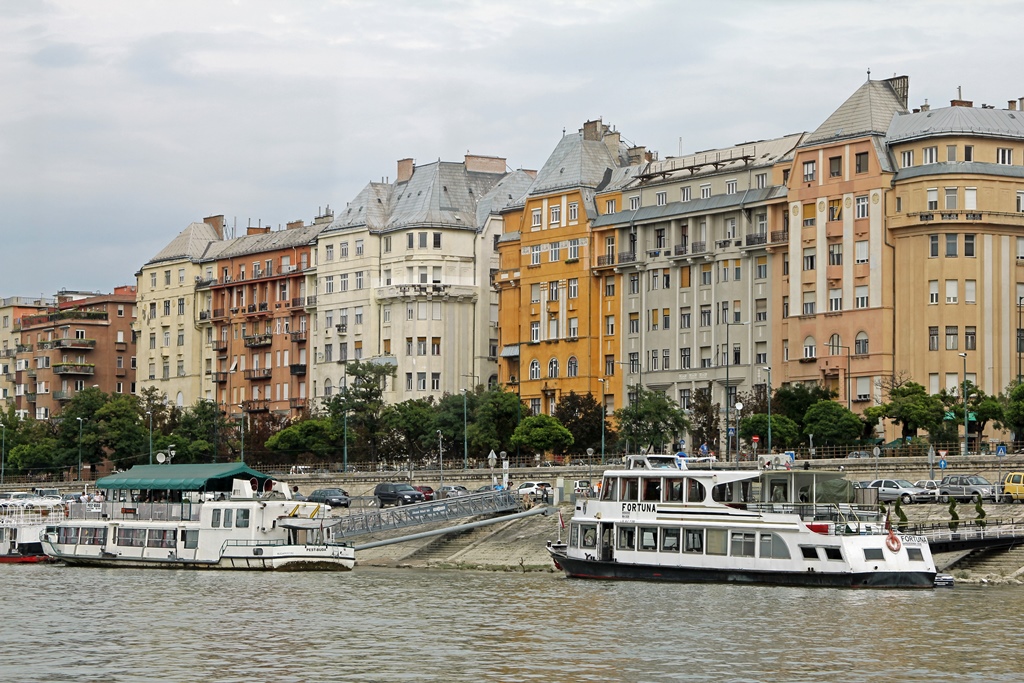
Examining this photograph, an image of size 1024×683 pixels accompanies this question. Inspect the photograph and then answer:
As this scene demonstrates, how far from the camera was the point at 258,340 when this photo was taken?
163 meters

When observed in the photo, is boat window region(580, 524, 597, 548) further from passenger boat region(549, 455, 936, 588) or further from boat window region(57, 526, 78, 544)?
boat window region(57, 526, 78, 544)

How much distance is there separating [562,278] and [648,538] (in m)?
71.2

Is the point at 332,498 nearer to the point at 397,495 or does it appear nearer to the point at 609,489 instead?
the point at 397,495

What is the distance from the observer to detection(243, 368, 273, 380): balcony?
16162 cm

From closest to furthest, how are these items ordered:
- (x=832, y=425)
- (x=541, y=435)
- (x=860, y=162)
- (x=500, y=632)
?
(x=500, y=632) → (x=832, y=425) → (x=860, y=162) → (x=541, y=435)

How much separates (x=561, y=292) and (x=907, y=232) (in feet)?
102

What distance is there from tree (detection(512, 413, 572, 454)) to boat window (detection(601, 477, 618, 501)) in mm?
50095

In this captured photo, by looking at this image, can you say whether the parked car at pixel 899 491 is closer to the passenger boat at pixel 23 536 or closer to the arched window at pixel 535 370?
the passenger boat at pixel 23 536

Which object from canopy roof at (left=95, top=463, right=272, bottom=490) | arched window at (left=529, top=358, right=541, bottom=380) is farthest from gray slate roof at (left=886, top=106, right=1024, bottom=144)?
canopy roof at (left=95, top=463, right=272, bottom=490)

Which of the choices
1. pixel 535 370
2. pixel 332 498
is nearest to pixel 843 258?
pixel 535 370

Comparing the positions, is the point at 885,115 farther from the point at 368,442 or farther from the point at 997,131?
the point at 368,442

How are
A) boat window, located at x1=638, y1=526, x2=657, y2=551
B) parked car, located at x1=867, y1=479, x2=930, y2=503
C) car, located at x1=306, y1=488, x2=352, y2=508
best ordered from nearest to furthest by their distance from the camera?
boat window, located at x1=638, y1=526, x2=657, y2=551 < parked car, located at x1=867, y1=479, x2=930, y2=503 < car, located at x1=306, y1=488, x2=352, y2=508

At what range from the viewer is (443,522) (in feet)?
283

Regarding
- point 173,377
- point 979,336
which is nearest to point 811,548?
point 979,336
